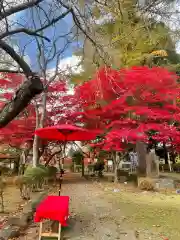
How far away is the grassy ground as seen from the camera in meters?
5.88

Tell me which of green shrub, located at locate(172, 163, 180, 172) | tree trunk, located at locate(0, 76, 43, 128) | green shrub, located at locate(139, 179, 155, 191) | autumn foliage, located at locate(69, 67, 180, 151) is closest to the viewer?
tree trunk, located at locate(0, 76, 43, 128)

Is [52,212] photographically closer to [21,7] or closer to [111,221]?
[111,221]

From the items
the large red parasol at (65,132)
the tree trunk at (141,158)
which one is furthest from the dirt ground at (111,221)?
the tree trunk at (141,158)

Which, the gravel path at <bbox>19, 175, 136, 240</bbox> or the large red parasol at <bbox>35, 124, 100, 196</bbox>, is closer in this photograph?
the gravel path at <bbox>19, 175, 136, 240</bbox>

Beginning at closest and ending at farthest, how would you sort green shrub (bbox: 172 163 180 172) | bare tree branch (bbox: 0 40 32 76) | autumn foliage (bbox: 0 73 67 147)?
bare tree branch (bbox: 0 40 32 76), autumn foliage (bbox: 0 73 67 147), green shrub (bbox: 172 163 180 172)

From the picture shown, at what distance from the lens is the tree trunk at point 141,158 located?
14320mm

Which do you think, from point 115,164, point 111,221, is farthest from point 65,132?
→ point 115,164

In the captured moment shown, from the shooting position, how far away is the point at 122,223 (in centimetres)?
641

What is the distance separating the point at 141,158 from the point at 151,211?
722 cm

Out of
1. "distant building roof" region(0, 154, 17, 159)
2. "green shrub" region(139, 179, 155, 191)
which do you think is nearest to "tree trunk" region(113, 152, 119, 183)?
"green shrub" region(139, 179, 155, 191)

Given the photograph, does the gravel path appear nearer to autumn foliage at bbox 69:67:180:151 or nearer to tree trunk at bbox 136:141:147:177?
autumn foliage at bbox 69:67:180:151

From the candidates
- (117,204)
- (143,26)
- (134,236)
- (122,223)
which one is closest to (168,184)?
(117,204)

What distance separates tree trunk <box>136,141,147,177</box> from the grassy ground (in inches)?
102

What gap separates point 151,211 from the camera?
7.70 meters
